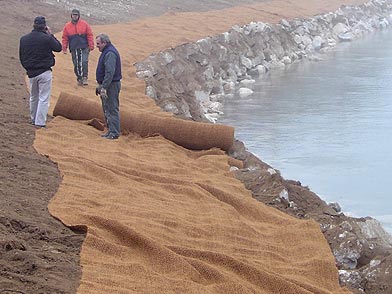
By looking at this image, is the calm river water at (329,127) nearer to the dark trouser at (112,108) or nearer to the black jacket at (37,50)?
the dark trouser at (112,108)

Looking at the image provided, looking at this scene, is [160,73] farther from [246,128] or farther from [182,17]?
[182,17]

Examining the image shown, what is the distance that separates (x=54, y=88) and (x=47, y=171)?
18.5 ft

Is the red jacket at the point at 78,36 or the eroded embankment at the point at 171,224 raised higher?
the red jacket at the point at 78,36

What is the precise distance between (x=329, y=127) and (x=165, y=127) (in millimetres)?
8997

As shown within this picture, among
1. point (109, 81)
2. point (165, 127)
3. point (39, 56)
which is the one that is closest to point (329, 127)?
point (165, 127)

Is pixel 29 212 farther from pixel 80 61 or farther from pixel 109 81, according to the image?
pixel 80 61

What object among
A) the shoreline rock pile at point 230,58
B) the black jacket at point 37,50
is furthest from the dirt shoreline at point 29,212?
the shoreline rock pile at point 230,58

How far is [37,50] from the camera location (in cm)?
1084

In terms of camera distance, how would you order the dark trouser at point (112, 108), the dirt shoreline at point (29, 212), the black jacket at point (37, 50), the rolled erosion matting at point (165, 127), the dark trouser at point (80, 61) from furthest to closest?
the dark trouser at point (80, 61), the rolled erosion matting at point (165, 127), the dark trouser at point (112, 108), the black jacket at point (37, 50), the dirt shoreline at point (29, 212)

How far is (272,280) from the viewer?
23.0 ft

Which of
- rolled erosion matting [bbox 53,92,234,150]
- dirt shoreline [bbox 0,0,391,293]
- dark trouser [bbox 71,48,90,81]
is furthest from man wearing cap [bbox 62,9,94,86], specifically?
rolled erosion matting [bbox 53,92,234,150]

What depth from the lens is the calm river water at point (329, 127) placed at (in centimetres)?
1528

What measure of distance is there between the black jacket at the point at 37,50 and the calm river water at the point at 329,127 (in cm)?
620

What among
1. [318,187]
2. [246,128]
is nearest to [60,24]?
[246,128]
